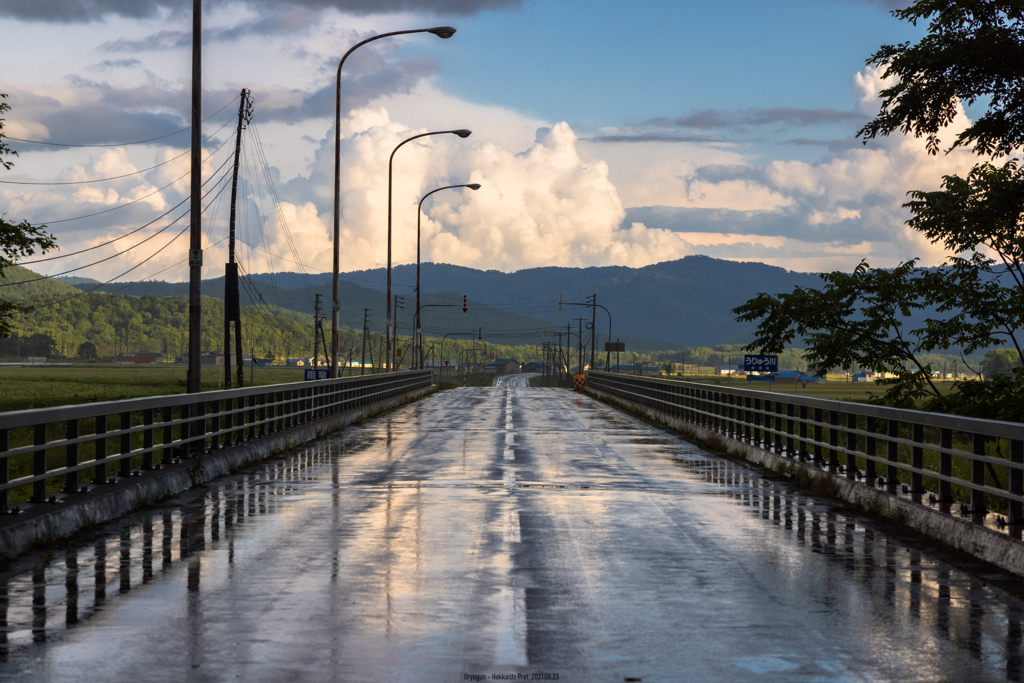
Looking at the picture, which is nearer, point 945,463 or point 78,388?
point 945,463

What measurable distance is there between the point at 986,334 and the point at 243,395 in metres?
14.2

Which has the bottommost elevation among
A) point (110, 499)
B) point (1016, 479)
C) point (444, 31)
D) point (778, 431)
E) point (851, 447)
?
point (110, 499)

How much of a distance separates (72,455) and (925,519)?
346 inches

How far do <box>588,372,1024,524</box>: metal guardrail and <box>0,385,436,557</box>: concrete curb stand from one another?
8321 millimetres

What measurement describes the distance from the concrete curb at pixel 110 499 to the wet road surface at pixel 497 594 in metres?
0.29

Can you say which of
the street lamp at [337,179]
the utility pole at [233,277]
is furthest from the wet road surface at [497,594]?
the utility pole at [233,277]

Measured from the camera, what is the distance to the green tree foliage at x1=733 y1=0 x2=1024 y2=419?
63.1ft

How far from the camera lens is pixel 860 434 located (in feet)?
47.0

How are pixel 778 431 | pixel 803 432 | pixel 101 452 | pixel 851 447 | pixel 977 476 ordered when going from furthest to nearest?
pixel 778 431
pixel 803 432
pixel 851 447
pixel 101 452
pixel 977 476

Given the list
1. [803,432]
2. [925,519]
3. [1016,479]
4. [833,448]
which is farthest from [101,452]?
[803,432]

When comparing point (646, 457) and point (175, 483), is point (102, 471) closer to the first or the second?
point (175, 483)

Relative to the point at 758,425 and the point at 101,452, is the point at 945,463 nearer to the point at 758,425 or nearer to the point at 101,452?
the point at 101,452

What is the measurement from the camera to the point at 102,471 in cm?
1253

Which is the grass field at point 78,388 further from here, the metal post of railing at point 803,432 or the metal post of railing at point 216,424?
the metal post of railing at point 803,432
